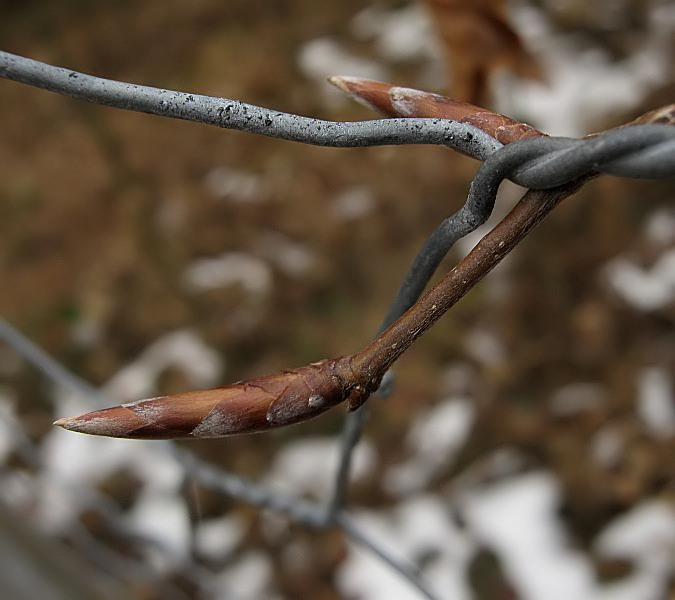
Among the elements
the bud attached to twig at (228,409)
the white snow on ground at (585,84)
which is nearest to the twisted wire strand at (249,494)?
the bud attached to twig at (228,409)

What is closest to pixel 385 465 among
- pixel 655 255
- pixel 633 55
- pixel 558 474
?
pixel 558 474

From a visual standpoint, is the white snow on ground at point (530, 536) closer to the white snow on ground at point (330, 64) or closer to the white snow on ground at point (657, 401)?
the white snow on ground at point (657, 401)

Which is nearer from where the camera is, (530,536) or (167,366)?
(530,536)

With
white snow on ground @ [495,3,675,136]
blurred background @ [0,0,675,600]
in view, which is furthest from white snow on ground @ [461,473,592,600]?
white snow on ground @ [495,3,675,136]

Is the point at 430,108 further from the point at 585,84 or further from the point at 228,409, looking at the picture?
the point at 585,84

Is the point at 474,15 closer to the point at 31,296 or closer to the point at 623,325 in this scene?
the point at 623,325

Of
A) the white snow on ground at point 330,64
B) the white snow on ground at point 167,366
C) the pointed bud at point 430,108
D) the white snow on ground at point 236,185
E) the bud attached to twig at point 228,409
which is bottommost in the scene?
the bud attached to twig at point 228,409

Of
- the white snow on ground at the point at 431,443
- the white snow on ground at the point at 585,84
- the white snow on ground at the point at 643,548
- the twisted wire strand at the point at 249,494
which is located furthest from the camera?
the white snow on ground at the point at 585,84

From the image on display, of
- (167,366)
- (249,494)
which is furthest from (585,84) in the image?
(249,494)

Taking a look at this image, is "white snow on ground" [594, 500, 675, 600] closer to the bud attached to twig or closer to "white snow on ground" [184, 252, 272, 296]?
"white snow on ground" [184, 252, 272, 296]
